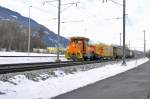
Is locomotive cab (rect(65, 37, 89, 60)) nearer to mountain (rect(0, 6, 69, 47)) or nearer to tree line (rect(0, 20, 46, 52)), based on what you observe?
tree line (rect(0, 20, 46, 52))

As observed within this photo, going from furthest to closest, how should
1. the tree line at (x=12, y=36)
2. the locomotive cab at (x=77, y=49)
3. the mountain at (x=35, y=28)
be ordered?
the mountain at (x=35, y=28), the tree line at (x=12, y=36), the locomotive cab at (x=77, y=49)

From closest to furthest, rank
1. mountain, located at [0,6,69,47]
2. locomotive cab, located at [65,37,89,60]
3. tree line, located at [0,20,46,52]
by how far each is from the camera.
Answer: locomotive cab, located at [65,37,89,60] → tree line, located at [0,20,46,52] → mountain, located at [0,6,69,47]

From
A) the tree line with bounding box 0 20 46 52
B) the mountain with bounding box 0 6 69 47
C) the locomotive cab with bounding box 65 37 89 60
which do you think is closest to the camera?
the locomotive cab with bounding box 65 37 89 60

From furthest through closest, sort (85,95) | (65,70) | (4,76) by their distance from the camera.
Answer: (65,70)
(4,76)
(85,95)

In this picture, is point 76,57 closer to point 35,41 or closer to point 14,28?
point 14,28

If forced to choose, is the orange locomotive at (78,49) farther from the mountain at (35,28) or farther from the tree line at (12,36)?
the mountain at (35,28)

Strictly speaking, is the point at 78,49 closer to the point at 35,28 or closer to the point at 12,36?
the point at 12,36

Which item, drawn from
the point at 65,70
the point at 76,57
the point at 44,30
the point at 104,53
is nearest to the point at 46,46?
the point at 44,30

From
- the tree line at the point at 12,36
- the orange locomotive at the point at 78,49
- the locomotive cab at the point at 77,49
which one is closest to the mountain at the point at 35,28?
the tree line at the point at 12,36

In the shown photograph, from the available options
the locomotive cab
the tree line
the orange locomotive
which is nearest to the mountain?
the tree line

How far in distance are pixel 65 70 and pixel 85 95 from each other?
45.7ft

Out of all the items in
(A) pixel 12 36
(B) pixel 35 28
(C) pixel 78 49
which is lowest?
(C) pixel 78 49

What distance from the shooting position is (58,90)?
1709cm

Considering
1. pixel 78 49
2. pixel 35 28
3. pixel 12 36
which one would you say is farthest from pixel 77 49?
pixel 35 28
